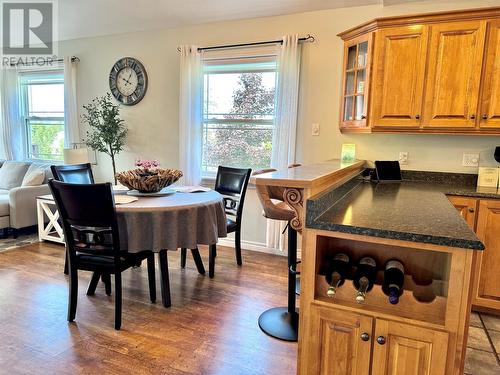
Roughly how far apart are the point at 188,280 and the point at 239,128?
1.80 metres

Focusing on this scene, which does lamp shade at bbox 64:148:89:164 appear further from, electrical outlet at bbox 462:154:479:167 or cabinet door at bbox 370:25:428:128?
electrical outlet at bbox 462:154:479:167

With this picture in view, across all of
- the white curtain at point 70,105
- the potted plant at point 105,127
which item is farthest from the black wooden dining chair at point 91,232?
the white curtain at point 70,105

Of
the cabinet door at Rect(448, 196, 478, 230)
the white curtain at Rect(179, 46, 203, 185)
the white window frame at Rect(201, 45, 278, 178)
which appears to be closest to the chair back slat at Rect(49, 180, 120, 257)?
the white curtain at Rect(179, 46, 203, 185)

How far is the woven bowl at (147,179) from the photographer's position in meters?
2.71

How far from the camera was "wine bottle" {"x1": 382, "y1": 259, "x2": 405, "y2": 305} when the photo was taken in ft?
4.04

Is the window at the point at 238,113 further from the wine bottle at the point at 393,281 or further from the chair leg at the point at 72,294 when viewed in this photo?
the wine bottle at the point at 393,281

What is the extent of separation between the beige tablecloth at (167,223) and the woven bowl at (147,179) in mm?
131

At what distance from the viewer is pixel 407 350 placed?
125 cm

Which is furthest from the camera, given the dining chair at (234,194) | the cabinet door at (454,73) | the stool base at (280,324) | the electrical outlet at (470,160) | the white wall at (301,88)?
the dining chair at (234,194)

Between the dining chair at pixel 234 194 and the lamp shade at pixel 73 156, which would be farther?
the lamp shade at pixel 73 156

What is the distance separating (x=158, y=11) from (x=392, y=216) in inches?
137

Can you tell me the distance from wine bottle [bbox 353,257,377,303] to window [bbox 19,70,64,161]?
511 centimetres

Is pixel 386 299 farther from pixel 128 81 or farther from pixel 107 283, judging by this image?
pixel 128 81

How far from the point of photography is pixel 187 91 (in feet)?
13.0
